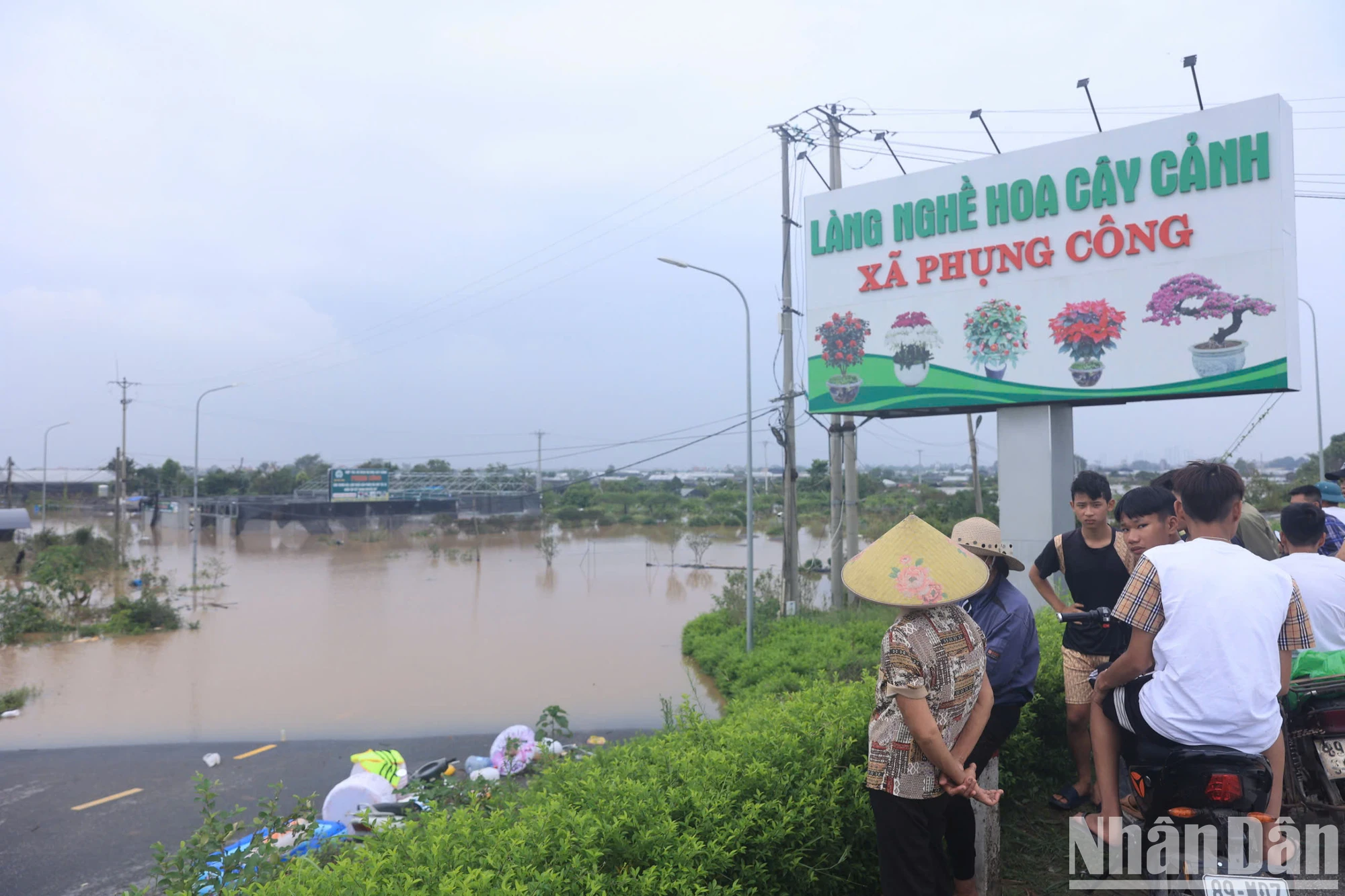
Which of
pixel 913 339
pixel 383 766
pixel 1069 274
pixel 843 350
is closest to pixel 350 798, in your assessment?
pixel 383 766

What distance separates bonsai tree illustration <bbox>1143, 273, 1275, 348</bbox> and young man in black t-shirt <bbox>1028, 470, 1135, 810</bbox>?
736 centimetres

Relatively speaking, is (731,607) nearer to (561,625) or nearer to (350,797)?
(561,625)

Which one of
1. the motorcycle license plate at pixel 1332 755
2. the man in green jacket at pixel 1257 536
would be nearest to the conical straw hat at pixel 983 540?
the motorcycle license plate at pixel 1332 755

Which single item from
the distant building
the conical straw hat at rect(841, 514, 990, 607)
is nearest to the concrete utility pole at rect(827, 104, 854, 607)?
the conical straw hat at rect(841, 514, 990, 607)

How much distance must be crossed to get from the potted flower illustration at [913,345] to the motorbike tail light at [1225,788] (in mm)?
9883

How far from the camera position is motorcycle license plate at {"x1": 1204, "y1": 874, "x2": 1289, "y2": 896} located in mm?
2348

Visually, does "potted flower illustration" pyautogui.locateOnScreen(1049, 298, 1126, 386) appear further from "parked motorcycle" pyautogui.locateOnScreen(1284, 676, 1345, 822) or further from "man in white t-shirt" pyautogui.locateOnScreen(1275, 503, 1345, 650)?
"parked motorcycle" pyautogui.locateOnScreen(1284, 676, 1345, 822)

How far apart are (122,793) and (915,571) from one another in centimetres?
1047

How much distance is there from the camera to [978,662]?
268 centimetres

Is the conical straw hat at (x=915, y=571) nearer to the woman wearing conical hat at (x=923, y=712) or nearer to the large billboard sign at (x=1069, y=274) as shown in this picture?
the woman wearing conical hat at (x=923, y=712)

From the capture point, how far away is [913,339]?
473 inches

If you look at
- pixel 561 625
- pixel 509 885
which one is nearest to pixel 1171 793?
pixel 509 885

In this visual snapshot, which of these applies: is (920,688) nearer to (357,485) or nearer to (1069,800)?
(1069,800)

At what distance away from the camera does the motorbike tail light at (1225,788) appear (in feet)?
8.05
